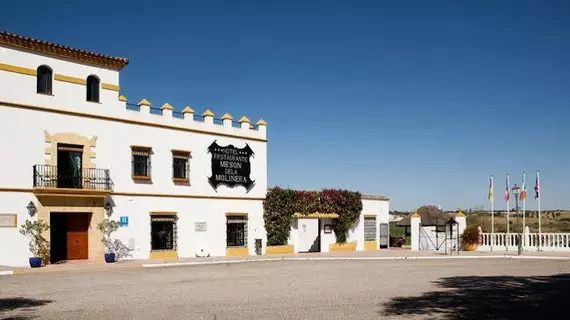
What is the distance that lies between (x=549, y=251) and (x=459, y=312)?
2389 centimetres

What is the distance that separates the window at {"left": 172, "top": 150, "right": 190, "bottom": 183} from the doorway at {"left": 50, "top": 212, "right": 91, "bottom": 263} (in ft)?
16.9

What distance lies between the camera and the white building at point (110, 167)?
2403 centimetres

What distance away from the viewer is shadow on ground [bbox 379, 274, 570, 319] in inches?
436

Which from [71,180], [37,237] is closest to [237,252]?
[71,180]

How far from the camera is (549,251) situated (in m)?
32.1

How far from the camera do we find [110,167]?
88.3ft

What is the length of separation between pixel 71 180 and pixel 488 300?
19143 mm

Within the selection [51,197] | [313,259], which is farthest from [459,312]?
[51,197]

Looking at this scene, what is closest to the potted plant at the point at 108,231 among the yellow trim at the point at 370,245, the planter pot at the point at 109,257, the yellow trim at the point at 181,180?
the planter pot at the point at 109,257

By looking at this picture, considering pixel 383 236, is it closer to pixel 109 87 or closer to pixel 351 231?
pixel 351 231

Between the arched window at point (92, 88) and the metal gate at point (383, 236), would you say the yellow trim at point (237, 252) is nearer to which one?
the arched window at point (92, 88)

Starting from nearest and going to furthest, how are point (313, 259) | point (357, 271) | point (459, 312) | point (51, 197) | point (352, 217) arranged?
point (459, 312)
point (357, 271)
point (51, 197)
point (313, 259)
point (352, 217)

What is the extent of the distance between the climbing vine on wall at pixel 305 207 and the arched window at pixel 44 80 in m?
13.8

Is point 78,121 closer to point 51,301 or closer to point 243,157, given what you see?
point 243,157
